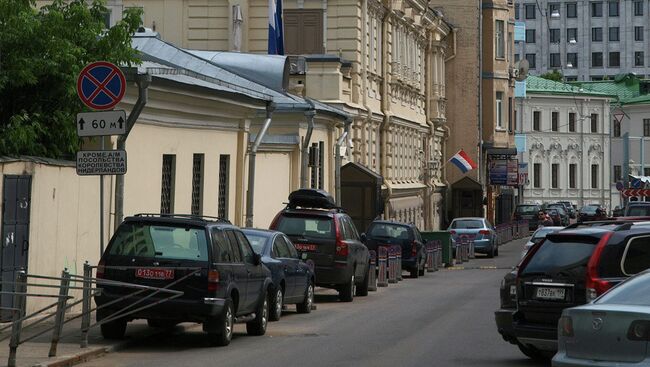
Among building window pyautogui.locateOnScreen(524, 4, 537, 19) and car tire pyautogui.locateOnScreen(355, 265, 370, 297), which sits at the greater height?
building window pyautogui.locateOnScreen(524, 4, 537, 19)

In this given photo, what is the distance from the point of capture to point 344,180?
141 ft

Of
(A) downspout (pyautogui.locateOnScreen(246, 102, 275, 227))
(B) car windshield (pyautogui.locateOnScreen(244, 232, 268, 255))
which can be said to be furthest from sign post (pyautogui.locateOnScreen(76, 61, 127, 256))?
(A) downspout (pyautogui.locateOnScreen(246, 102, 275, 227))

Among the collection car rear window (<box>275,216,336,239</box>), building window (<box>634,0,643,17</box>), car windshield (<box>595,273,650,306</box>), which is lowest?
car windshield (<box>595,273,650,306</box>)

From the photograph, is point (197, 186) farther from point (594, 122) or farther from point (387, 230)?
point (594, 122)

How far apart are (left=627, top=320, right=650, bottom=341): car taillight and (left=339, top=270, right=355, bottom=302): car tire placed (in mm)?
15517

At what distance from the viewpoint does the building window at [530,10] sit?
13900 centimetres

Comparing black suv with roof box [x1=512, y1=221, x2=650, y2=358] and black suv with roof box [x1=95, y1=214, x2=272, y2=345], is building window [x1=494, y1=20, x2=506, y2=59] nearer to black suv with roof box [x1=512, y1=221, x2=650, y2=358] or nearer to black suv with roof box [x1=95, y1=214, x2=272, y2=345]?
black suv with roof box [x1=95, y1=214, x2=272, y2=345]

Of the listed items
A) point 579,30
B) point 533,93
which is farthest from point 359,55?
point 579,30

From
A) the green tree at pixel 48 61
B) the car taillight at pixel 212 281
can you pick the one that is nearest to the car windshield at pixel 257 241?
the green tree at pixel 48 61

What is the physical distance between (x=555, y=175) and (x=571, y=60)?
38.4 m

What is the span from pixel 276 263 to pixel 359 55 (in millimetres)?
25462

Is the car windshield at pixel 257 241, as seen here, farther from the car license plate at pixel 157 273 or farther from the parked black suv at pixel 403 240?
the parked black suv at pixel 403 240

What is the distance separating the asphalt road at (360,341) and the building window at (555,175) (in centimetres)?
7763

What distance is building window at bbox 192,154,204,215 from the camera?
86.6ft
